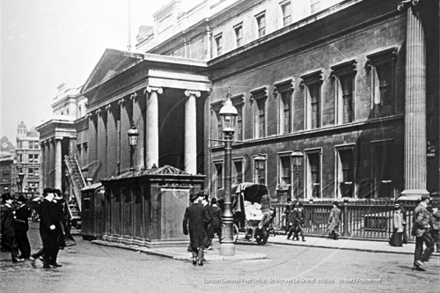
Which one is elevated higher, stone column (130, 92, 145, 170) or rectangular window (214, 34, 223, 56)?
rectangular window (214, 34, 223, 56)

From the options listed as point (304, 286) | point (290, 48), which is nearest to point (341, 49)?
point (290, 48)

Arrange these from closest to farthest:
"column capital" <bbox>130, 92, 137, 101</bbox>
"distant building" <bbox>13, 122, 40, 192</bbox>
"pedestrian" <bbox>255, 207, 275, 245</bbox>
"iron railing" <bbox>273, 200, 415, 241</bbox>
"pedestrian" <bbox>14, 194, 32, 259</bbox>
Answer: "pedestrian" <bbox>14, 194, 32, 259</bbox>, "pedestrian" <bbox>255, 207, 275, 245</bbox>, "iron railing" <bbox>273, 200, 415, 241</bbox>, "column capital" <bbox>130, 92, 137, 101</bbox>, "distant building" <bbox>13, 122, 40, 192</bbox>

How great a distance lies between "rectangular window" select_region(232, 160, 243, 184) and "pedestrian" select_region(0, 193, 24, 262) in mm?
25165

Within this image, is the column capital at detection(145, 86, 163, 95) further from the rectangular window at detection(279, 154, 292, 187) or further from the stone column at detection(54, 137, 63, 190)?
the stone column at detection(54, 137, 63, 190)

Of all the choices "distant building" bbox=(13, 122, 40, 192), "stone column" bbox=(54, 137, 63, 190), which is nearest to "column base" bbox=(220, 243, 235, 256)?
"stone column" bbox=(54, 137, 63, 190)

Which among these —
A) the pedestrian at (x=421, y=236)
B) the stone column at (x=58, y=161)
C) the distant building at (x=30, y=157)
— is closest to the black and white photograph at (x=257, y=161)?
the pedestrian at (x=421, y=236)

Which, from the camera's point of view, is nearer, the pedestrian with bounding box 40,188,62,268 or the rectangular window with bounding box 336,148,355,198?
the pedestrian with bounding box 40,188,62,268

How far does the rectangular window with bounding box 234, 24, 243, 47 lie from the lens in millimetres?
44469

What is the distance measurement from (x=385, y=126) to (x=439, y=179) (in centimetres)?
515

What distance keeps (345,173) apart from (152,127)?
16512 mm

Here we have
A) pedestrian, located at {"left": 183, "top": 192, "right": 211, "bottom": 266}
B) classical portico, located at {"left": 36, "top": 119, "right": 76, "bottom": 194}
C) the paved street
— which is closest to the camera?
the paved street

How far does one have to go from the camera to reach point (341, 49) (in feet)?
106

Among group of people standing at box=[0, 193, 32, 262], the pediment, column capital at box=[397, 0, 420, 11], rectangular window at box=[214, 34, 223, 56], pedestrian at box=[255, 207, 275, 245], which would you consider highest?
rectangular window at box=[214, 34, 223, 56]

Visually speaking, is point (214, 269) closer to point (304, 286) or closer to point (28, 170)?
point (304, 286)
